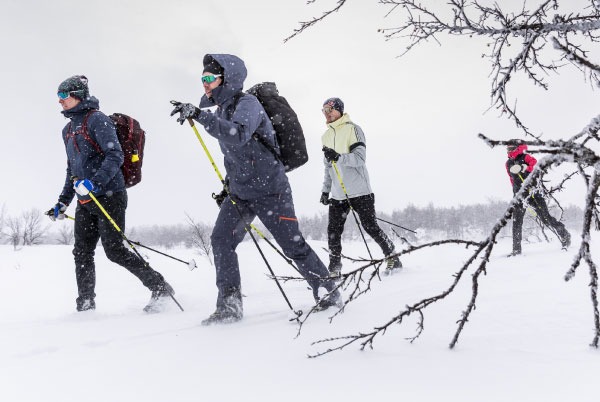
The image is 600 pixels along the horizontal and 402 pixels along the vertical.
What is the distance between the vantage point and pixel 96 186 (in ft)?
11.0

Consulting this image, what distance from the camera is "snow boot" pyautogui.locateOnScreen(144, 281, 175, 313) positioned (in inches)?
143

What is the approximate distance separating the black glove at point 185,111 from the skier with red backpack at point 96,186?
1426mm

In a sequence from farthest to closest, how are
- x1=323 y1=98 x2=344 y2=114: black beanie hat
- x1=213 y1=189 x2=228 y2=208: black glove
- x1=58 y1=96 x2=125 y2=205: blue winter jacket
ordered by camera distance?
x1=323 y1=98 x2=344 y2=114: black beanie hat
x1=58 y1=96 x2=125 y2=205: blue winter jacket
x1=213 y1=189 x2=228 y2=208: black glove

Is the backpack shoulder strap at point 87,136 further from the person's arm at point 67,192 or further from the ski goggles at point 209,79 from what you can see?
the ski goggles at point 209,79

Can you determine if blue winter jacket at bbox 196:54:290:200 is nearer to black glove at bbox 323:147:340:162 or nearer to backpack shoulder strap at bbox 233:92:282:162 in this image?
backpack shoulder strap at bbox 233:92:282:162

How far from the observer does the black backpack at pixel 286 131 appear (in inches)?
119

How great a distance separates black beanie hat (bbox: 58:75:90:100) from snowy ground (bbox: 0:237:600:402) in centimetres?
213

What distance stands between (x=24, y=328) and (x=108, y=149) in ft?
5.40

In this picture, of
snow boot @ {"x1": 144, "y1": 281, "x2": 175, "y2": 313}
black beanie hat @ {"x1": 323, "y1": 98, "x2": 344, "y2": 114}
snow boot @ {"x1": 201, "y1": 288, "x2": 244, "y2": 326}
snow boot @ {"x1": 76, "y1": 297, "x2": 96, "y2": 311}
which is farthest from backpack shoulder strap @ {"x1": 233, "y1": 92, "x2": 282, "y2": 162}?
black beanie hat @ {"x1": 323, "y1": 98, "x2": 344, "y2": 114}

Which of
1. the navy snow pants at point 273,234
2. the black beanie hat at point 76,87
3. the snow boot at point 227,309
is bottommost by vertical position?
the snow boot at point 227,309

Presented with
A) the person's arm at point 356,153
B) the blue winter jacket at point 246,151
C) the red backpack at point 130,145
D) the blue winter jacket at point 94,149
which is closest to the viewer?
the blue winter jacket at point 246,151

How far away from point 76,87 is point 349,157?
10.5ft

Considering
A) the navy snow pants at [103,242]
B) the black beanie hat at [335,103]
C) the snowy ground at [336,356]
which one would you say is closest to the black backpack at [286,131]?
the snowy ground at [336,356]

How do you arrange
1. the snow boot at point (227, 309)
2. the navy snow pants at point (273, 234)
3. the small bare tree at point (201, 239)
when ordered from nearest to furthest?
1. the snow boot at point (227, 309)
2. the navy snow pants at point (273, 234)
3. the small bare tree at point (201, 239)
